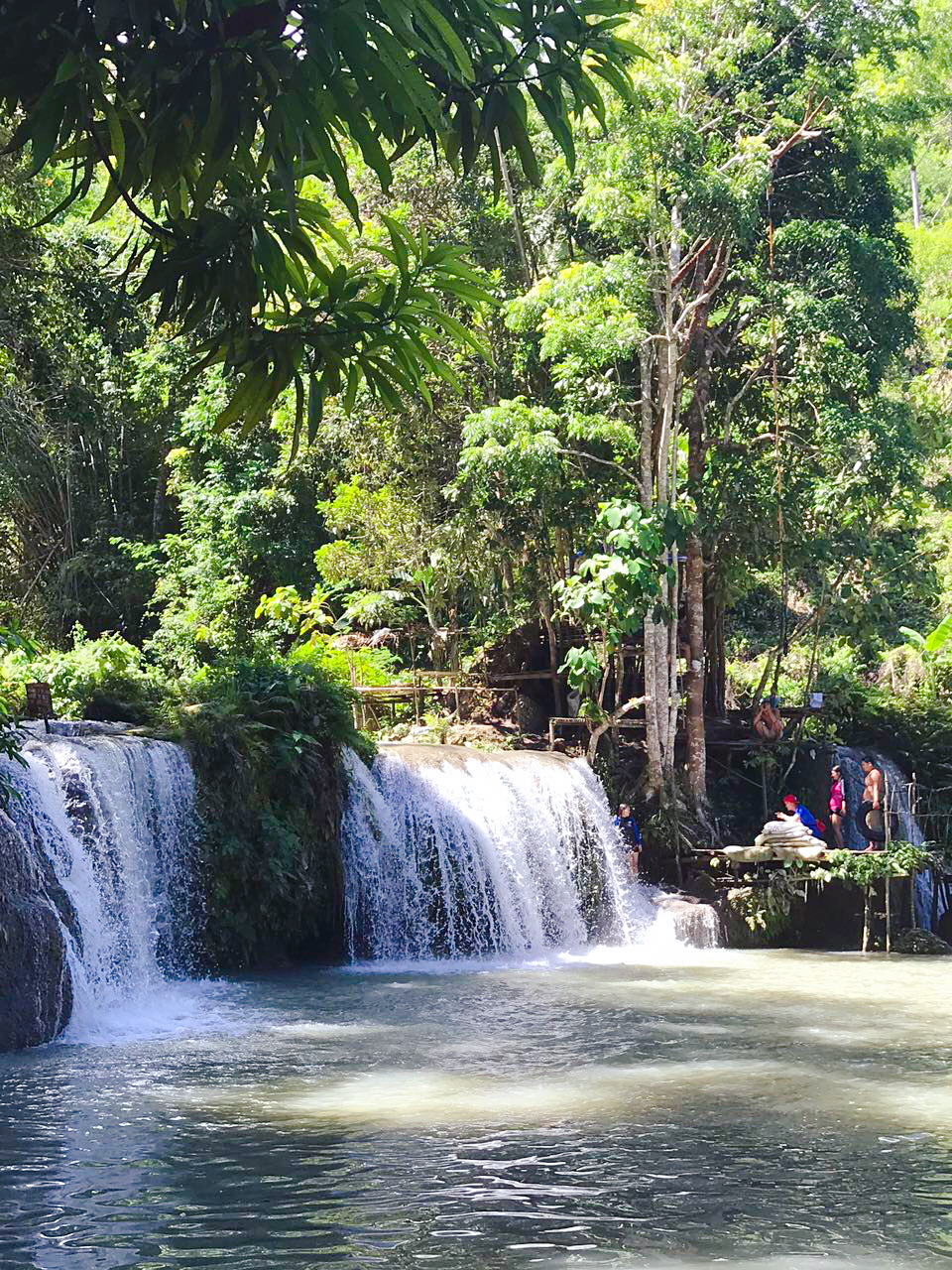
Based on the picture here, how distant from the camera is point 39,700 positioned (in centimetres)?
1500

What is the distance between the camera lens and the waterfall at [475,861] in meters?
16.6

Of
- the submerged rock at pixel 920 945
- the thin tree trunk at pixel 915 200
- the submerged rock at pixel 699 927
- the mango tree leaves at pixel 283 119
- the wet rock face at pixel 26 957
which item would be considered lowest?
the submerged rock at pixel 920 945

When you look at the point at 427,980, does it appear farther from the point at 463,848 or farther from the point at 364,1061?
the point at 364,1061

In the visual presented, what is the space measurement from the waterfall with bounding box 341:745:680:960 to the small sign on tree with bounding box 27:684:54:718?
3.32 m

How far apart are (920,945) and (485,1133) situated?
1098 centimetres

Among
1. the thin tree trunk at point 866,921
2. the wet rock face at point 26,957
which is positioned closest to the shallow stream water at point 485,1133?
the wet rock face at point 26,957

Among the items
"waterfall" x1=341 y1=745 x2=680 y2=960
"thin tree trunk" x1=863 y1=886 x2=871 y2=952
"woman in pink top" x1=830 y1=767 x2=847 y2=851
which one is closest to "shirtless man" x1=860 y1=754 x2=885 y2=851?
"woman in pink top" x1=830 y1=767 x2=847 y2=851

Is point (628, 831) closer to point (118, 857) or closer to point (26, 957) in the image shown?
point (118, 857)

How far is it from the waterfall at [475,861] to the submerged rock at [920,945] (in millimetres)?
2832

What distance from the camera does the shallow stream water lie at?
5488 millimetres

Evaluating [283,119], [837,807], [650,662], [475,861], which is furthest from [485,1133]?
[837,807]

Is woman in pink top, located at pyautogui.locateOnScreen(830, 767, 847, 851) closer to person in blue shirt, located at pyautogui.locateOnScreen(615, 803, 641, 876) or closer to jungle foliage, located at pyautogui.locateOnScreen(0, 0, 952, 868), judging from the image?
jungle foliage, located at pyautogui.locateOnScreen(0, 0, 952, 868)

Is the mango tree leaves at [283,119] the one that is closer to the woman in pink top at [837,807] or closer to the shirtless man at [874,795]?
the shirtless man at [874,795]

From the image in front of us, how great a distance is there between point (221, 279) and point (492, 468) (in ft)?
51.0
